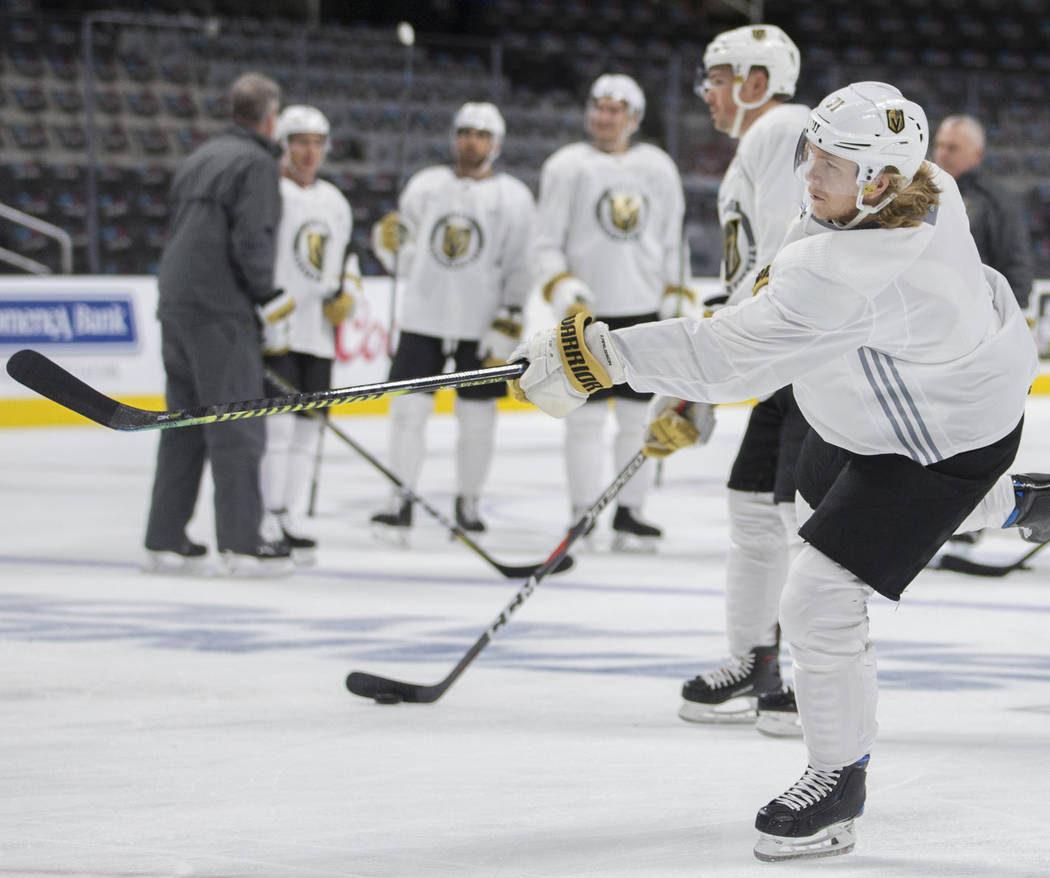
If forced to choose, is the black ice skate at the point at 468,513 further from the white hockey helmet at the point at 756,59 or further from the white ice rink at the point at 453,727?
the white hockey helmet at the point at 756,59

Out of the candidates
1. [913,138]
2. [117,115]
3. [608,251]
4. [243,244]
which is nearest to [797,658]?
[913,138]

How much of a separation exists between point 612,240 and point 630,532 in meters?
0.98

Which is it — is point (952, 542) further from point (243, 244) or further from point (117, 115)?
point (117, 115)

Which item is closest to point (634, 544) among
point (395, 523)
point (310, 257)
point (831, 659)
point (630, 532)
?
point (630, 532)

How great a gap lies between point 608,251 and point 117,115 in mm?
6845

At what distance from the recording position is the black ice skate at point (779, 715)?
118 inches

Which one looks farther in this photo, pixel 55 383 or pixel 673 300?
pixel 673 300

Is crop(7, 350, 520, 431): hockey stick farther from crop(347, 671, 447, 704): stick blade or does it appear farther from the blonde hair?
crop(347, 671, 447, 704): stick blade

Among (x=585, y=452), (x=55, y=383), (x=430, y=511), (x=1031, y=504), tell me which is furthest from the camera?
(x=585, y=452)

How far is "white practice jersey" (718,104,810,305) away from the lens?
124 inches

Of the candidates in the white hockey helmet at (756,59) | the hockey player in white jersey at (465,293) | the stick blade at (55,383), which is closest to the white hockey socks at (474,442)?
the hockey player in white jersey at (465,293)

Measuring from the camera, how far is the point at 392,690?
3180mm

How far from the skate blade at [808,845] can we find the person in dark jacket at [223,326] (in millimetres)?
2618

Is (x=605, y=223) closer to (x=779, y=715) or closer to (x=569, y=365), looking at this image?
(x=779, y=715)
